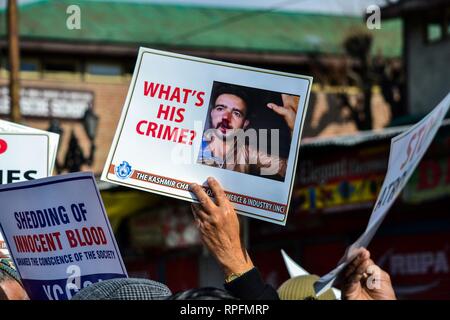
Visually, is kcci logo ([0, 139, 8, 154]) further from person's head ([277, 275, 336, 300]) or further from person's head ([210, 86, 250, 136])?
person's head ([277, 275, 336, 300])

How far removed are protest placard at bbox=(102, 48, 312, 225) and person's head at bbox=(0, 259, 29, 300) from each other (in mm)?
530

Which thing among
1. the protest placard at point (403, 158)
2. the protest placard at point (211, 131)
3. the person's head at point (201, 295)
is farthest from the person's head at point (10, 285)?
the person's head at point (201, 295)

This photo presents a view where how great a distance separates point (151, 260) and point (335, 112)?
35.3 feet

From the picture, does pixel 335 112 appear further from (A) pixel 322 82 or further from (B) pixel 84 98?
(B) pixel 84 98

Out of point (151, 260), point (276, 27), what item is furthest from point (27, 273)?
point (276, 27)

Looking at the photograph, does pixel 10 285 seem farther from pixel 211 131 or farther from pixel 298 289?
pixel 298 289

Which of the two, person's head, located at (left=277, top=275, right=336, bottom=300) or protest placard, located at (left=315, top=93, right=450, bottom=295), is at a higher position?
protest placard, located at (left=315, top=93, right=450, bottom=295)

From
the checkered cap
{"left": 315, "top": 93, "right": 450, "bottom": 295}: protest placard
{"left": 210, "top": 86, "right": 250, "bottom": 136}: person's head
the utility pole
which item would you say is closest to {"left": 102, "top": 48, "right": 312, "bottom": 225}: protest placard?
{"left": 210, "top": 86, "right": 250, "bottom": 136}: person's head

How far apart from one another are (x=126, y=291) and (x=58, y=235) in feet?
3.64

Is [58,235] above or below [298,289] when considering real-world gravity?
above

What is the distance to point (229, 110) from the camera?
163 inches

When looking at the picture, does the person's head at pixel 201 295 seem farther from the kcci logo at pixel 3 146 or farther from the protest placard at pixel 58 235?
the kcci logo at pixel 3 146

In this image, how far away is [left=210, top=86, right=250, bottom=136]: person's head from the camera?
13.3ft

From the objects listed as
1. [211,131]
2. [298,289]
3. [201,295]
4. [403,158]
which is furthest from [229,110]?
[201,295]
